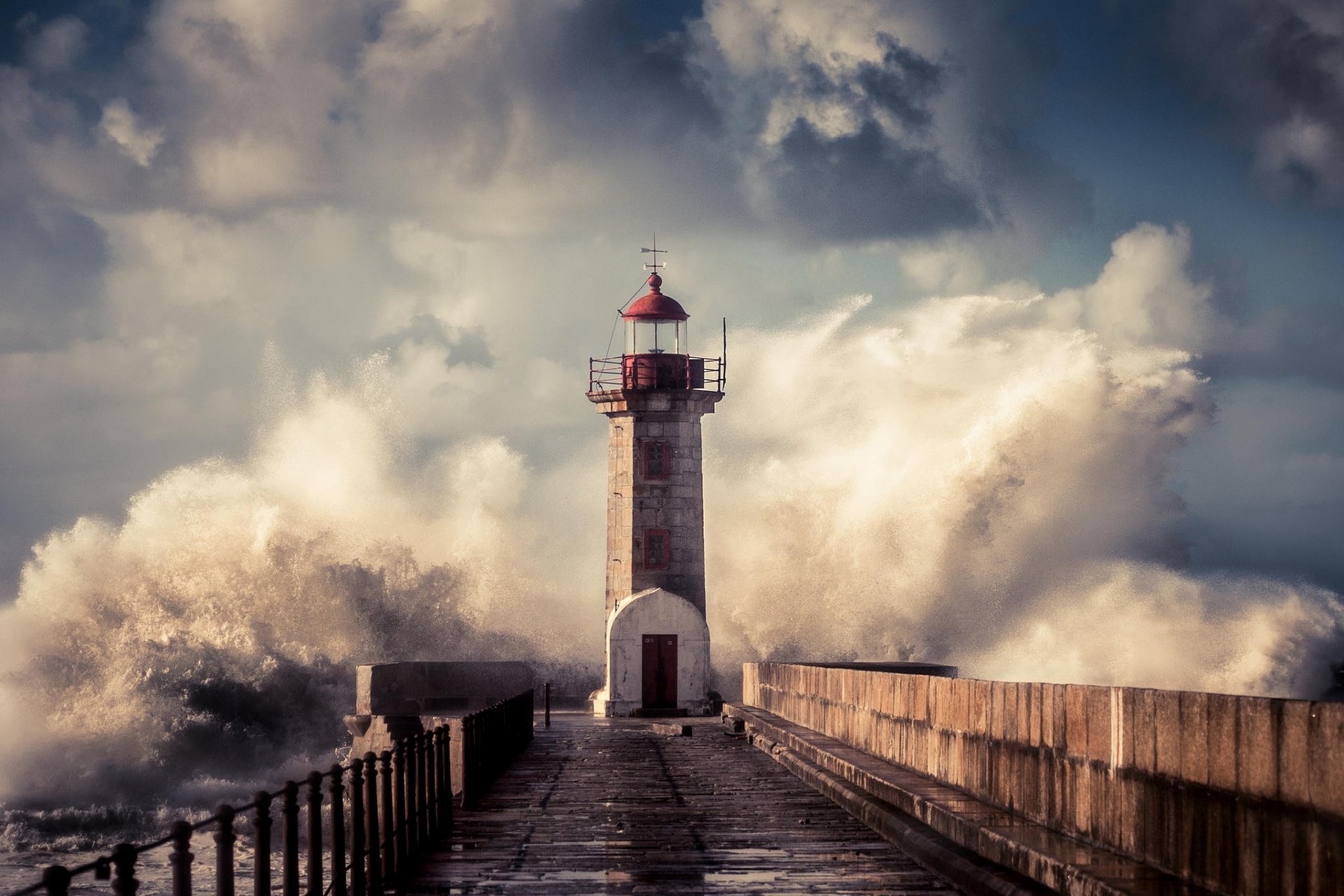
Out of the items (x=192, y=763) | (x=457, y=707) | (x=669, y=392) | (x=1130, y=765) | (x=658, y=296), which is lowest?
(x=192, y=763)

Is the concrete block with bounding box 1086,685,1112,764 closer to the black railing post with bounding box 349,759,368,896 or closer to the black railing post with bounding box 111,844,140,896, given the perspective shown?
the black railing post with bounding box 349,759,368,896

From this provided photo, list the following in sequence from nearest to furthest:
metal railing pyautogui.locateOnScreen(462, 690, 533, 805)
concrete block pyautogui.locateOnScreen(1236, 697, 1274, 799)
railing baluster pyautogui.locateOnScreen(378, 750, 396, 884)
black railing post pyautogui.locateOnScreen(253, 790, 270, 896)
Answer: concrete block pyautogui.locateOnScreen(1236, 697, 1274, 799), black railing post pyautogui.locateOnScreen(253, 790, 270, 896), railing baluster pyautogui.locateOnScreen(378, 750, 396, 884), metal railing pyautogui.locateOnScreen(462, 690, 533, 805)

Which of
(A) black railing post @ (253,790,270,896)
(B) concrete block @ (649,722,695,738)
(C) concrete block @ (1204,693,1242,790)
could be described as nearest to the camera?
(A) black railing post @ (253,790,270,896)

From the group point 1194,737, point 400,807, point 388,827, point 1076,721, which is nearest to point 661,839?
point 400,807

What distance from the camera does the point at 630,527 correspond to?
113ft

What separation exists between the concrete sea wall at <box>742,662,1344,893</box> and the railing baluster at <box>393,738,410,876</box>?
3.52m

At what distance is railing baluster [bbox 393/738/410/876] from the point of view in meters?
9.55

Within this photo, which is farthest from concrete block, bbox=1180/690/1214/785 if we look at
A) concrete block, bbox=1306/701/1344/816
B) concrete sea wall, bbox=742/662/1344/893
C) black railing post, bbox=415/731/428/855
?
black railing post, bbox=415/731/428/855

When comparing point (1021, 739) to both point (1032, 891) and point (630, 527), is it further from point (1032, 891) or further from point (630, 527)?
point (630, 527)

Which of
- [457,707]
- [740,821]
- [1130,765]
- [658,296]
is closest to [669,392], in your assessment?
[658,296]

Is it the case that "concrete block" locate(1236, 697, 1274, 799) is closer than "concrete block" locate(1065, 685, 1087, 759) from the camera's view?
Yes

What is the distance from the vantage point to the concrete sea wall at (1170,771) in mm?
5766

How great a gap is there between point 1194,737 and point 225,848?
3.82 metres

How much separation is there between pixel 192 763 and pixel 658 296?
23.7m
